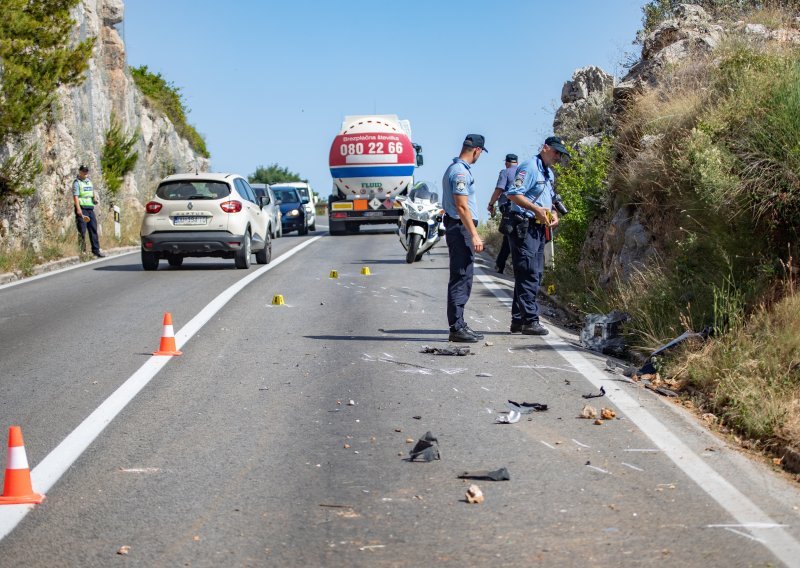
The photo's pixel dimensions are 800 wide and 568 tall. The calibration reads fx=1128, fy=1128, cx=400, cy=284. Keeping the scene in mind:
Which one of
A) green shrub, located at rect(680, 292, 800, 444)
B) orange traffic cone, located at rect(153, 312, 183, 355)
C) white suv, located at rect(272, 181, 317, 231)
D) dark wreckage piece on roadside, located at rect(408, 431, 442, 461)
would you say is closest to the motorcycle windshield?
orange traffic cone, located at rect(153, 312, 183, 355)

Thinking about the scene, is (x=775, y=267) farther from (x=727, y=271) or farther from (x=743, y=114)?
(x=743, y=114)

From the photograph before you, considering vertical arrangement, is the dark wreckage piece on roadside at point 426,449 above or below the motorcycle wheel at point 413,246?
above

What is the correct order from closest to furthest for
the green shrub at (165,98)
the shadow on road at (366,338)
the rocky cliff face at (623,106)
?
the shadow on road at (366,338) → the rocky cliff face at (623,106) → the green shrub at (165,98)

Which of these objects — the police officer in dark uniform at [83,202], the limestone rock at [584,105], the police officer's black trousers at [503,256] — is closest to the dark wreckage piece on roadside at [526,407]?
the limestone rock at [584,105]

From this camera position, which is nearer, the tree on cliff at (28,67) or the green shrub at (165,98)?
the tree on cliff at (28,67)

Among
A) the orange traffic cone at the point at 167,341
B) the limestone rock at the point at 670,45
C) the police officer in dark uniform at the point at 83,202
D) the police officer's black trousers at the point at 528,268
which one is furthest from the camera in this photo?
the police officer in dark uniform at the point at 83,202

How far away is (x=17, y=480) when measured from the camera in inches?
227

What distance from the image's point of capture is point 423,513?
5520 millimetres

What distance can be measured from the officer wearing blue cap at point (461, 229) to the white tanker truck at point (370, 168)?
23.4 metres

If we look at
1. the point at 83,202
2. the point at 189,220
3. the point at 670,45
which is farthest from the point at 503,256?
the point at 83,202

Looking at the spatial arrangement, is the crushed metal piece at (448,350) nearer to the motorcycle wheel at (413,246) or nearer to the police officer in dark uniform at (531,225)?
the police officer in dark uniform at (531,225)

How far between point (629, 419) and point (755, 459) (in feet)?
3.76

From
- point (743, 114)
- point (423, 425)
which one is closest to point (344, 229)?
point (743, 114)

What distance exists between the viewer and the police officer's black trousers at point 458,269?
→ 36.7 ft
